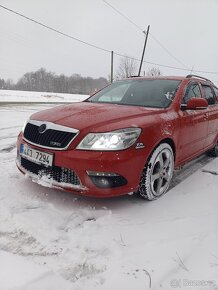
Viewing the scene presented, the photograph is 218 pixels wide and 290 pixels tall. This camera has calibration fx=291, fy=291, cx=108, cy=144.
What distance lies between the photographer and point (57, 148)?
285cm

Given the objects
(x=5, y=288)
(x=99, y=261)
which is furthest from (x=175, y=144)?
(x=5, y=288)

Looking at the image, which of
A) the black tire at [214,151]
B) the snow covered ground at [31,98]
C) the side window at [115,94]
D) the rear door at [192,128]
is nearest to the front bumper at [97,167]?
the rear door at [192,128]

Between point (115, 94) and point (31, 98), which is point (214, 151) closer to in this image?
point (115, 94)

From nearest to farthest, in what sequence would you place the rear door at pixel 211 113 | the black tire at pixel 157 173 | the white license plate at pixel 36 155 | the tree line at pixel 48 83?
the white license plate at pixel 36 155
the black tire at pixel 157 173
the rear door at pixel 211 113
the tree line at pixel 48 83

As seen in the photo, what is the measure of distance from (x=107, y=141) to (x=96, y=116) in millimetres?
447

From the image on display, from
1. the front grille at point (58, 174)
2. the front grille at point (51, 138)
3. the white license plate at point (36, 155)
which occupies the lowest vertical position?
the front grille at point (58, 174)

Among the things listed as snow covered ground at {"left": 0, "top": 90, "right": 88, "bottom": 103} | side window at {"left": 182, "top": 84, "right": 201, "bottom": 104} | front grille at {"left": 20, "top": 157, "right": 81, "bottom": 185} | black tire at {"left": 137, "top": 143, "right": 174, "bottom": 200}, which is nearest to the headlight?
front grille at {"left": 20, "top": 157, "right": 81, "bottom": 185}

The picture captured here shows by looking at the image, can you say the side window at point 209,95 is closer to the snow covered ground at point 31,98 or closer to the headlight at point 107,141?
the headlight at point 107,141

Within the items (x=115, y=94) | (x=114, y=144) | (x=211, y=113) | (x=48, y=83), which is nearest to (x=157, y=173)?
(x=114, y=144)

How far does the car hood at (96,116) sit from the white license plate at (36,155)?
0.35 metres

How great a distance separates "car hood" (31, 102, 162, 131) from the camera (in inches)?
115

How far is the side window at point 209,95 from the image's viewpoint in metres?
4.80

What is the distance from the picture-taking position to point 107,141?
9.20ft

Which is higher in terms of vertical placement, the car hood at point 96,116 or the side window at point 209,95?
the side window at point 209,95
